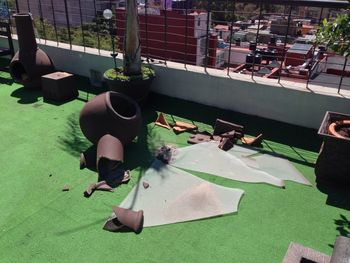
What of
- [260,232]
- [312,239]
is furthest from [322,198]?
[260,232]

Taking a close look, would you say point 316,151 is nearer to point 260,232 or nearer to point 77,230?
point 260,232

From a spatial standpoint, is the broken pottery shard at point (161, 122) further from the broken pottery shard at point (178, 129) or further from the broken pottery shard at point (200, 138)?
the broken pottery shard at point (200, 138)

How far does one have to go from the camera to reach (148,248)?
2.71 metres

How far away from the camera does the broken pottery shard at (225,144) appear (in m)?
4.14

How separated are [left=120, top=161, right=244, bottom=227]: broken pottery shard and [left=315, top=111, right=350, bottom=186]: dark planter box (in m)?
0.89

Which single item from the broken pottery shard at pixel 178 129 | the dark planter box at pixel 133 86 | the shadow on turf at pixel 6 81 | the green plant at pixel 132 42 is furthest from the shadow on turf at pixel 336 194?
the shadow on turf at pixel 6 81

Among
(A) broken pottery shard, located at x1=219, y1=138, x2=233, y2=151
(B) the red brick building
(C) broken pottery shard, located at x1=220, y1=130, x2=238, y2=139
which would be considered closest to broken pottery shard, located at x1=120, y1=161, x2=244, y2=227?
(A) broken pottery shard, located at x1=219, y1=138, x2=233, y2=151

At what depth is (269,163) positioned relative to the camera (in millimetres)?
3887

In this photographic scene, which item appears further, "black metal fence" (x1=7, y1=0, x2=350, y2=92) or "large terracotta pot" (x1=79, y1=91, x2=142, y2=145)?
"black metal fence" (x1=7, y1=0, x2=350, y2=92)

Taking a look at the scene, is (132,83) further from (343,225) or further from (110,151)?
(343,225)

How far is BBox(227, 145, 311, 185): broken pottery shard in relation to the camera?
3639 mm

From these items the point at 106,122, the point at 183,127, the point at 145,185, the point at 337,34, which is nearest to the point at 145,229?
the point at 145,185

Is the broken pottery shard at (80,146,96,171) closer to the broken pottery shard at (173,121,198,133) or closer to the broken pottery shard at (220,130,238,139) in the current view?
the broken pottery shard at (173,121,198,133)

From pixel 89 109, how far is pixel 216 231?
205 cm
